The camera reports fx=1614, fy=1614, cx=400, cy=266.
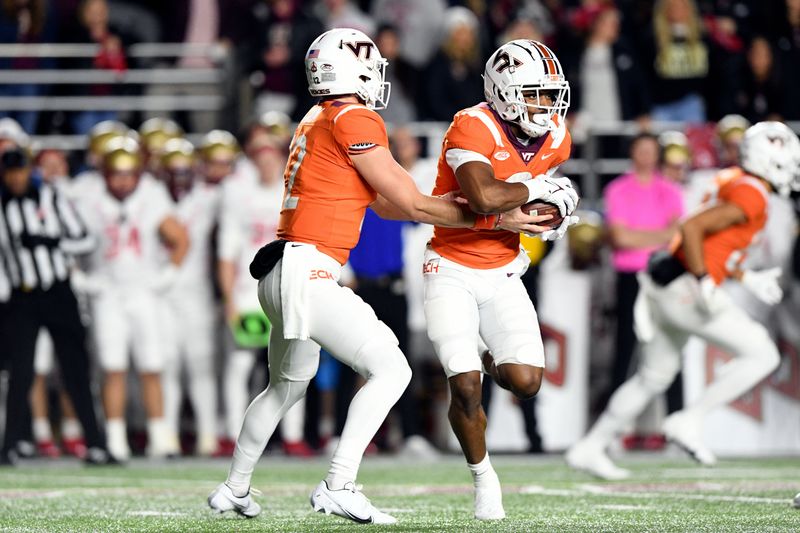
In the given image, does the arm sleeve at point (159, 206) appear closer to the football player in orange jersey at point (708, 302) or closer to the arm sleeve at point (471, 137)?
the football player in orange jersey at point (708, 302)

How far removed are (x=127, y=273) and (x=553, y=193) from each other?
18.0ft

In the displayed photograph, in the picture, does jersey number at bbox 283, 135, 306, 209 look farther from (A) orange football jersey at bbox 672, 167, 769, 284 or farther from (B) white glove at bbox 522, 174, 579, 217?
(A) orange football jersey at bbox 672, 167, 769, 284

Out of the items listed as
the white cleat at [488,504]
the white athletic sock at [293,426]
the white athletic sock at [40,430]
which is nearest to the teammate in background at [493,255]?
the white cleat at [488,504]

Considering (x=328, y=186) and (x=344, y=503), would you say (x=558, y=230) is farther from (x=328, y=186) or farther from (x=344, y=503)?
(x=344, y=503)

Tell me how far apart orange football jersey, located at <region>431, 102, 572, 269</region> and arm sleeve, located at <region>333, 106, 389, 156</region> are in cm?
53

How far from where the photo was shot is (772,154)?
9.07 m

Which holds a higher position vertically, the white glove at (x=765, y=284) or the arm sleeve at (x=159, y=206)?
the arm sleeve at (x=159, y=206)

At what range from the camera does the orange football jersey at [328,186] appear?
616 centimetres

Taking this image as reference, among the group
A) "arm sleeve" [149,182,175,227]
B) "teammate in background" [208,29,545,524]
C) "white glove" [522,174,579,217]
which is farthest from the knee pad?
"arm sleeve" [149,182,175,227]

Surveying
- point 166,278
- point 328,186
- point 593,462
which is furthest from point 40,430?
point 328,186

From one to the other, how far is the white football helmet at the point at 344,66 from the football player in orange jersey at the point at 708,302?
3154 mm

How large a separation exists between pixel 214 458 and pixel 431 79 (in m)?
3.41

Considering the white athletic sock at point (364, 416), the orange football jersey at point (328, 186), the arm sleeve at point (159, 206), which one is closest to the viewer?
the white athletic sock at point (364, 416)

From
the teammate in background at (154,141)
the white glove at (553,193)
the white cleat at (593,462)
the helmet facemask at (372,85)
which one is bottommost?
the white cleat at (593,462)
